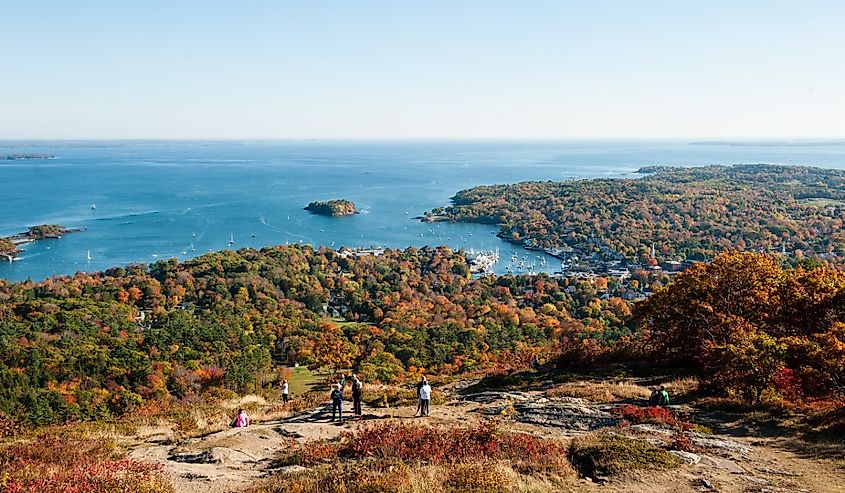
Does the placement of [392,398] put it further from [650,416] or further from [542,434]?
[650,416]

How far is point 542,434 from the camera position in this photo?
1315cm

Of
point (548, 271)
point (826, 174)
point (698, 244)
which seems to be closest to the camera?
point (548, 271)

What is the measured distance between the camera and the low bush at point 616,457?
10227 millimetres

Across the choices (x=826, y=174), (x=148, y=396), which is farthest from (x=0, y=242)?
(x=826, y=174)

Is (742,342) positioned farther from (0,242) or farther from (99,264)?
(0,242)

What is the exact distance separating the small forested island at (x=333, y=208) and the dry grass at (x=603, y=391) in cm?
11404

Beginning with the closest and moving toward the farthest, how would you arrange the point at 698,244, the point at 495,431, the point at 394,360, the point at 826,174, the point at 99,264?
1. the point at 495,431
2. the point at 394,360
3. the point at 99,264
4. the point at 698,244
5. the point at 826,174

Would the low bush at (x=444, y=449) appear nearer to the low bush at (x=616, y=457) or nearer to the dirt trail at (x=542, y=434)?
the low bush at (x=616, y=457)

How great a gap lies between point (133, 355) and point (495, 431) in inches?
1274

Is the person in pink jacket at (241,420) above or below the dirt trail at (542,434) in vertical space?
below

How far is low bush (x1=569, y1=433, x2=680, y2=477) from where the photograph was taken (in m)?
10.2

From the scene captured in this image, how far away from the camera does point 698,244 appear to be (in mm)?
97688

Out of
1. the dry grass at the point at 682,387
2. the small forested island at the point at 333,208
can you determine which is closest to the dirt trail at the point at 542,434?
the dry grass at the point at 682,387

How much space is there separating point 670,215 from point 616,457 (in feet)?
387
